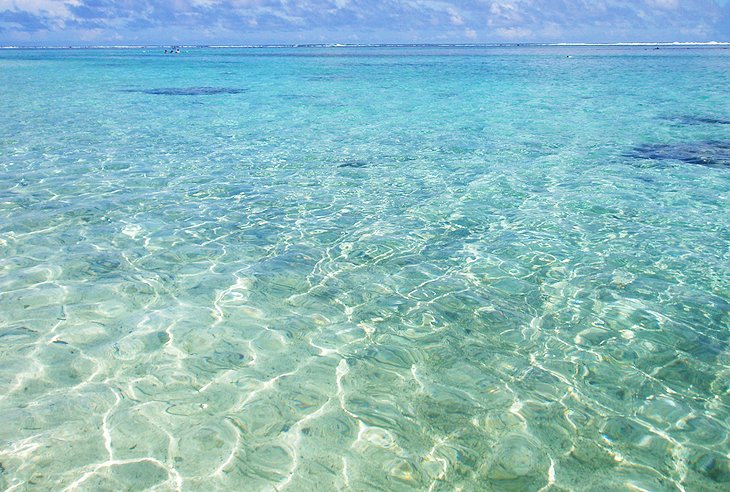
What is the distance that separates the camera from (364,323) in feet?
19.6

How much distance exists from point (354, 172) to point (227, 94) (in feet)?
69.5

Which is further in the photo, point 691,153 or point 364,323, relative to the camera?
point 691,153

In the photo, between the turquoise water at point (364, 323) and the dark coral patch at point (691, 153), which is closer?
the turquoise water at point (364, 323)

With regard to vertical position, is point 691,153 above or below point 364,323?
below

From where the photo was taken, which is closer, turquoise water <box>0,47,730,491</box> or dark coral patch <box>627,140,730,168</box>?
turquoise water <box>0,47,730,491</box>

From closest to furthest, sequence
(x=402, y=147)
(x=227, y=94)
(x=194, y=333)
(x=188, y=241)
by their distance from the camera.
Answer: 1. (x=194, y=333)
2. (x=188, y=241)
3. (x=402, y=147)
4. (x=227, y=94)

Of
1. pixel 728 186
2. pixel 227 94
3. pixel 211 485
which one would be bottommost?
pixel 227 94

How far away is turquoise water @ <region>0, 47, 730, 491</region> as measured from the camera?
404 cm

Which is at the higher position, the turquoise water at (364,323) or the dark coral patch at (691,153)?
the turquoise water at (364,323)

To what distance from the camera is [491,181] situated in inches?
471

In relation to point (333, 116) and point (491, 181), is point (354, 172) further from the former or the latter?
point (333, 116)

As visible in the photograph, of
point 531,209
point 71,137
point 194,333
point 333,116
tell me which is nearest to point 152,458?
point 194,333

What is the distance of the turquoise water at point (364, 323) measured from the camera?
13.3ft

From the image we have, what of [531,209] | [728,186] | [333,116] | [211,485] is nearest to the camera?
[211,485]
